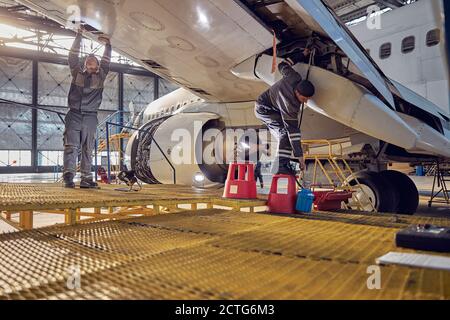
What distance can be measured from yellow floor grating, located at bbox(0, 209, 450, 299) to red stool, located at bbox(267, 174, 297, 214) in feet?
2.72

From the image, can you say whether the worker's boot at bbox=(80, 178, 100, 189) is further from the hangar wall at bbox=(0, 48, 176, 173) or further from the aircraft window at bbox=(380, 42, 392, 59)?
the hangar wall at bbox=(0, 48, 176, 173)

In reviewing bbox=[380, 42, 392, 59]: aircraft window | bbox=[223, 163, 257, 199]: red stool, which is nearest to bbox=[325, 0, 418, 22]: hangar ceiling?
bbox=[380, 42, 392, 59]: aircraft window

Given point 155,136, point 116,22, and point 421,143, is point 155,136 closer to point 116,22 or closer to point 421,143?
point 116,22

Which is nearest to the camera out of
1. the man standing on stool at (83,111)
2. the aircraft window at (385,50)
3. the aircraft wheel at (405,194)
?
the man standing on stool at (83,111)

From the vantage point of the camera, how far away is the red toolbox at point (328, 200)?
399 centimetres

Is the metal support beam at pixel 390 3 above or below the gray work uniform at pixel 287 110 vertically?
above

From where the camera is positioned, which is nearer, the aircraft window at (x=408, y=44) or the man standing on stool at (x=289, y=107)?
the man standing on stool at (x=289, y=107)

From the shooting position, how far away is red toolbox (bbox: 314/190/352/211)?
157 inches

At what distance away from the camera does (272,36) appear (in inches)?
176

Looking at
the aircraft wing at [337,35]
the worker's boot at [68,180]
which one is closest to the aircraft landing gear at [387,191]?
the aircraft wing at [337,35]

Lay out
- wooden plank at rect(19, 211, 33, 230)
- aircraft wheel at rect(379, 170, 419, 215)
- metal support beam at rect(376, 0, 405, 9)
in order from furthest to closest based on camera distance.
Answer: metal support beam at rect(376, 0, 405, 9) < aircraft wheel at rect(379, 170, 419, 215) < wooden plank at rect(19, 211, 33, 230)

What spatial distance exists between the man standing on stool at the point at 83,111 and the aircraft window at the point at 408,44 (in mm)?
5317

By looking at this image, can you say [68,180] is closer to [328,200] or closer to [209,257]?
[328,200]

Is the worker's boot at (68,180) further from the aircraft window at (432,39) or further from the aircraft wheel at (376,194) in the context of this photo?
the aircraft window at (432,39)
